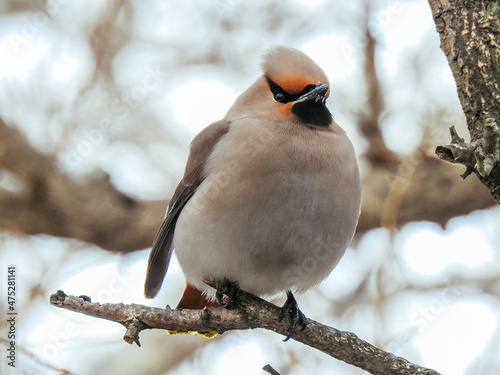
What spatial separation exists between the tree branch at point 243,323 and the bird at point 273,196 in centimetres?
14

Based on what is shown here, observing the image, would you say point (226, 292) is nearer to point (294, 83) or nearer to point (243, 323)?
point (243, 323)

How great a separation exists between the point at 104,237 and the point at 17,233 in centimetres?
74

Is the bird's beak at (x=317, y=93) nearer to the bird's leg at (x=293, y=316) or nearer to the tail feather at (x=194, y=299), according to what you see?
the bird's leg at (x=293, y=316)

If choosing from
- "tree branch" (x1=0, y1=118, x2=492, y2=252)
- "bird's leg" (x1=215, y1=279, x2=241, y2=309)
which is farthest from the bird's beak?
"tree branch" (x1=0, y1=118, x2=492, y2=252)

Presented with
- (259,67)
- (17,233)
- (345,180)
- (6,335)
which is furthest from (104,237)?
(345,180)

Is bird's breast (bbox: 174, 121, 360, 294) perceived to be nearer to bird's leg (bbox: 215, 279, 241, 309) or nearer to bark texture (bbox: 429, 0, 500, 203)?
bird's leg (bbox: 215, 279, 241, 309)

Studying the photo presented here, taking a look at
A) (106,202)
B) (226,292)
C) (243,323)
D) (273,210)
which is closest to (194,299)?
(226,292)

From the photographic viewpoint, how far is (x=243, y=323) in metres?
4.03

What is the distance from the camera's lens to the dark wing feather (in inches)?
191

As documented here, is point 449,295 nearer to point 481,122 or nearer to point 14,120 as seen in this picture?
point 481,122

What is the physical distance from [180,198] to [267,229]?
95 centimetres

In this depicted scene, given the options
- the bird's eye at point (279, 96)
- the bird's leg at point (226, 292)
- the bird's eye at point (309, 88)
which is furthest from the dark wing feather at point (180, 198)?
the bird's leg at point (226, 292)

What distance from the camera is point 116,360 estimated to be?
6566 millimetres

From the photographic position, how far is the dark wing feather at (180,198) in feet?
15.9
